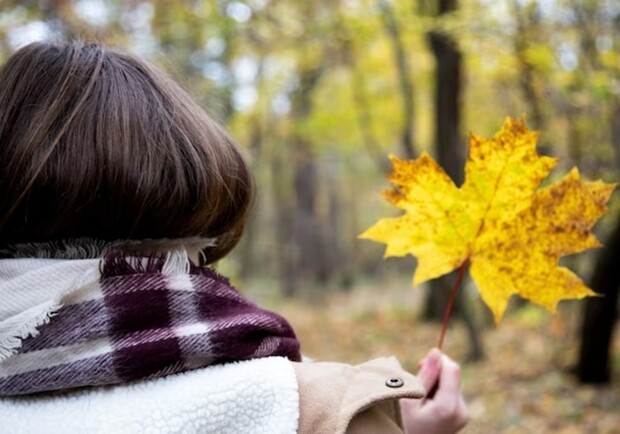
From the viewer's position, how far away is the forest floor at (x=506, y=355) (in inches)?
191

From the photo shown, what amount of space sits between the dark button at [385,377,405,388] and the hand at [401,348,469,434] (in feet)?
0.84

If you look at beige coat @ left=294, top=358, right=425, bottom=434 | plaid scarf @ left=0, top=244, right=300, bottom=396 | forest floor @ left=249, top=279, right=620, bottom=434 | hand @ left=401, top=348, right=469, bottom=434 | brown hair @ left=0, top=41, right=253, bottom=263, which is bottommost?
forest floor @ left=249, top=279, right=620, bottom=434

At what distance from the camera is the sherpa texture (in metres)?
0.80

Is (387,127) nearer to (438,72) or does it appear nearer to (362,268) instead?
(438,72)

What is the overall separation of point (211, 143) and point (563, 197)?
0.63m

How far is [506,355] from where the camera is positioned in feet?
22.7

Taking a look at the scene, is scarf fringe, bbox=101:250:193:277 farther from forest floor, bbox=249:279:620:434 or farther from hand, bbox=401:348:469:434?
forest floor, bbox=249:279:620:434

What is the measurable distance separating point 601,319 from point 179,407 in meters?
4.85

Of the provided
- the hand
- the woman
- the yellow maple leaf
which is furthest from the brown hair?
the hand

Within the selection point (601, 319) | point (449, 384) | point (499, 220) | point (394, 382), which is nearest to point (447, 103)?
point (601, 319)

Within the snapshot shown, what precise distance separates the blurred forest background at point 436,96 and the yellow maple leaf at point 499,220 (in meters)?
0.29

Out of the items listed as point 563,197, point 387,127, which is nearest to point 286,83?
point 387,127

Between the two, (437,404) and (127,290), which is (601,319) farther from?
(127,290)

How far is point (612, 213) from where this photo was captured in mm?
5457
